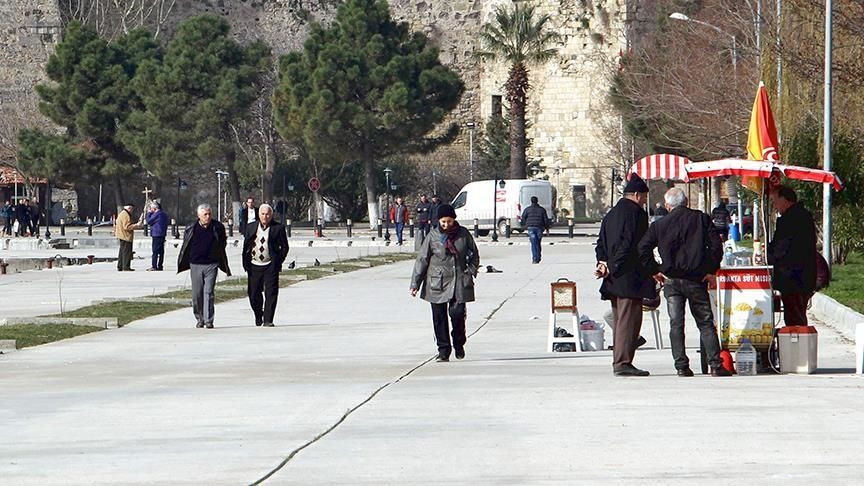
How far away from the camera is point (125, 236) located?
3994cm

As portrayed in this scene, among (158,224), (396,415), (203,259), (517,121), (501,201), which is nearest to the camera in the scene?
(396,415)

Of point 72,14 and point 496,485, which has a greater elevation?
point 72,14

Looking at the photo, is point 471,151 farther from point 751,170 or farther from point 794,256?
point 794,256

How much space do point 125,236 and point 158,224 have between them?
162 centimetres

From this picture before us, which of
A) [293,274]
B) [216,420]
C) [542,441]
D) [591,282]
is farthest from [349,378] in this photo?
[293,274]

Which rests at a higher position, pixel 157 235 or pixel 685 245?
pixel 685 245

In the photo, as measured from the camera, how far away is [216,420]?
1244cm

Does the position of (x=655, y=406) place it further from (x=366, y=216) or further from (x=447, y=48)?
(x=447, y=48)

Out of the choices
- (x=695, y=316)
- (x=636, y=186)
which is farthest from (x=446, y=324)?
(x=695, y=316)

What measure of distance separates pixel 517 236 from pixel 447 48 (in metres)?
34.4

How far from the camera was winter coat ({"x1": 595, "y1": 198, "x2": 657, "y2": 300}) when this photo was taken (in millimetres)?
15664

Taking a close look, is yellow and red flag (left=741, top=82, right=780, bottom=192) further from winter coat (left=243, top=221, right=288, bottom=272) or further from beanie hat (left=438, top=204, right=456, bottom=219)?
beanie hat (left=438, top=204, right=456, bottom=219)

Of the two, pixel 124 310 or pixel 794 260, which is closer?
pixel 794 260

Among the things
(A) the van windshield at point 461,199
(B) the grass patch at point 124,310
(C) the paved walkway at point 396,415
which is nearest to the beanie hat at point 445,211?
(C) the paved walkway at point 396,415
